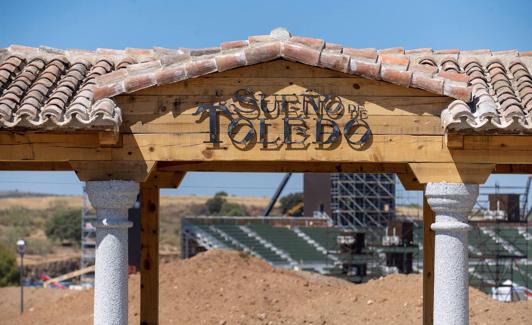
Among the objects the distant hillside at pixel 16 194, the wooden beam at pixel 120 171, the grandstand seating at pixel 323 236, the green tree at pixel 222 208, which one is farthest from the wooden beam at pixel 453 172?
the distant hillside at pixel 16 194

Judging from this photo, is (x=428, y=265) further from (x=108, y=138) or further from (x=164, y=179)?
(x=108, y=138)

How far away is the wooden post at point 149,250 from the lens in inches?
521

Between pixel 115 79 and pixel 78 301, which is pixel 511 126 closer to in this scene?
pixel 115 79

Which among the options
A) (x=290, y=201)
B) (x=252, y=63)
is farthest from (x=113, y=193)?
(x=290, y=201)

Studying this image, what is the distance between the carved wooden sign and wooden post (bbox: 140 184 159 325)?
3.14 m

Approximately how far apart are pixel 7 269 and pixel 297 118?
162ft

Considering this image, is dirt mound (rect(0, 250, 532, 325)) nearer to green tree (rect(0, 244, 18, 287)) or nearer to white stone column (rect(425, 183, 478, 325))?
white stone column (rect(425, 183, 478, 325))

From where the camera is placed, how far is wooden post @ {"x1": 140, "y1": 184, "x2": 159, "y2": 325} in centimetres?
1324

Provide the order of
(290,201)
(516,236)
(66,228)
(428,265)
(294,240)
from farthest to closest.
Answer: (290,201), (66,228), (294,240), (516,236), (428,265)

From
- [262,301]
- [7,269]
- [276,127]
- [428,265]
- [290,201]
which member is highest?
[276,127]

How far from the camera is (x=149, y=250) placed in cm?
1335

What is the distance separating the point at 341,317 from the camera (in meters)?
23.3

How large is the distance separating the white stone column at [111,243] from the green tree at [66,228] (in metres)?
73.0

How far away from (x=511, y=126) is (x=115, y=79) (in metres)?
3.70
